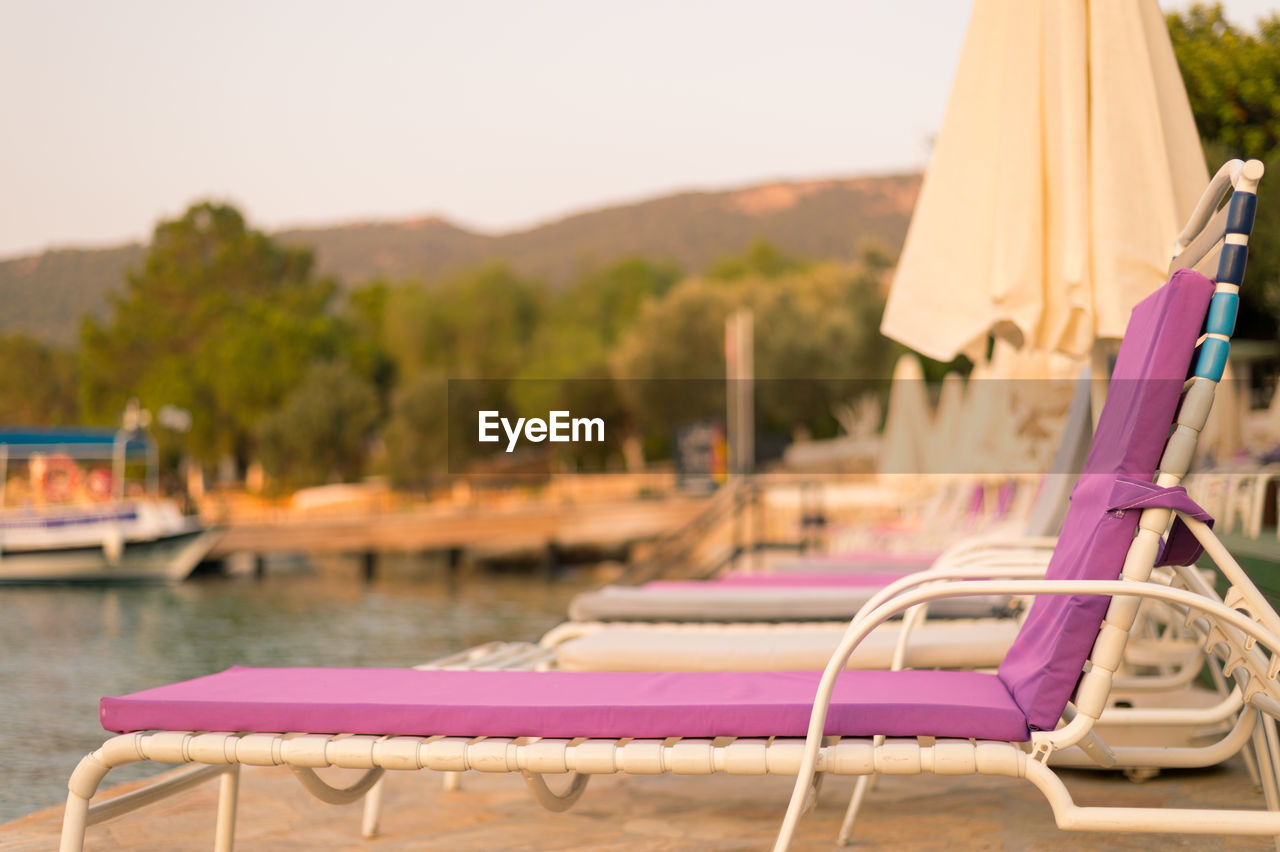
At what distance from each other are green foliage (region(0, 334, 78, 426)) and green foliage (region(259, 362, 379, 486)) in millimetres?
28891

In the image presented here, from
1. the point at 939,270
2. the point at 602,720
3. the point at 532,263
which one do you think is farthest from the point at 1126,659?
the point at 532,263

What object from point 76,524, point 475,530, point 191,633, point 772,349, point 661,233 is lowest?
point 191,633

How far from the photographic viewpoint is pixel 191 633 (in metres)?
19.0

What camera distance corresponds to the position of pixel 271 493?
48938 millimetres

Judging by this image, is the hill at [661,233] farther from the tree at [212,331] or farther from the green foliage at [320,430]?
the green foliage at [320,430]

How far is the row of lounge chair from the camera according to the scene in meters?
1.95

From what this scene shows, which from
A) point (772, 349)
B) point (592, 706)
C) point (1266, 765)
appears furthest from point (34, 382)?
point (1266, 765)

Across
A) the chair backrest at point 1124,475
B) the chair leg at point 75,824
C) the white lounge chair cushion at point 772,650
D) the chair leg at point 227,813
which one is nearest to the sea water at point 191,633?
the chair leg at point 227,813

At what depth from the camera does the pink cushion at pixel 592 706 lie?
2066 mm

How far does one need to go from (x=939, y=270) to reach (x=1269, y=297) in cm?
1060

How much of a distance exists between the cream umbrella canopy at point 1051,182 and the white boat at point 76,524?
29447 mm

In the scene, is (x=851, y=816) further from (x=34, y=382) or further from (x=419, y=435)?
(x=34, y=382)

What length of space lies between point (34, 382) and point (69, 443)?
49.5m

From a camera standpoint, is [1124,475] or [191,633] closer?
[1124,475]
